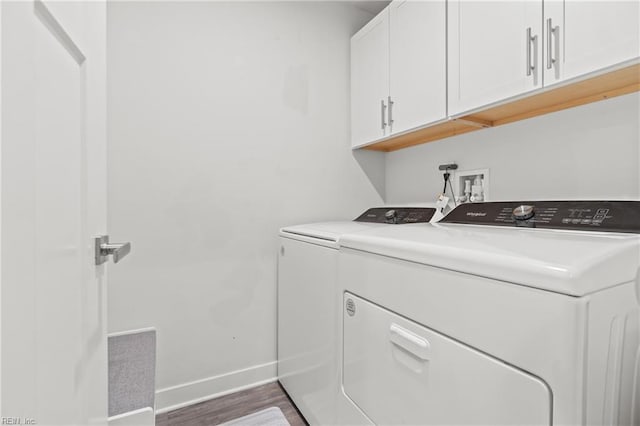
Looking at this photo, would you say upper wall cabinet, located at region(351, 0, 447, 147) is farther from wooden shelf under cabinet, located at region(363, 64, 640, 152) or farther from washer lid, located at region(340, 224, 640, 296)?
washer lid, located at region(340, 224, 640, 296)

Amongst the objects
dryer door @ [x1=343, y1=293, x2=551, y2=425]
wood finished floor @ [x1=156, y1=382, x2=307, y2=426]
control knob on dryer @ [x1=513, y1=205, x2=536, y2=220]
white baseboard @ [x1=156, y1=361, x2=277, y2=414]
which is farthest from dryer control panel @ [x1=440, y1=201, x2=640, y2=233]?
white baseboard @ [x1=156, y1=361, x2=277, y2=414]

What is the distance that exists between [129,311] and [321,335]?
989mm

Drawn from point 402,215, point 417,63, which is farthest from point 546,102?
point 402,215

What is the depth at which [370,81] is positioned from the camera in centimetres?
189

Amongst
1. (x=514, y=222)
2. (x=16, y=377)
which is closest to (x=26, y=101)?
(x=16, y=377)

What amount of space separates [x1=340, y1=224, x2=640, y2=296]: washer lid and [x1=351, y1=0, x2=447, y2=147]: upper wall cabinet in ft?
2.86

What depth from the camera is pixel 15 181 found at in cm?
38

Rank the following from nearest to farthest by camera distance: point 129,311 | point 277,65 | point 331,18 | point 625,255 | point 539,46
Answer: point 625,255 < point 539,46 < point 129,311 < point 277,65 < point 331,18

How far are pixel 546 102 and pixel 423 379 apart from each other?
3.96 feet

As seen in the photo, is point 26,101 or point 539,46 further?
point 539,46

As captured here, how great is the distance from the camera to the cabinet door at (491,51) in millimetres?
1084

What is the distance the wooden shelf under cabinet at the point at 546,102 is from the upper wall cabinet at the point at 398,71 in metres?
0.11

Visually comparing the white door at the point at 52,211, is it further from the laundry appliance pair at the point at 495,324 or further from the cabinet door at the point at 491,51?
the cabinet door at the point at 491,51

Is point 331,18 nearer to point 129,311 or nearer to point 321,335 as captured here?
point 321,335
